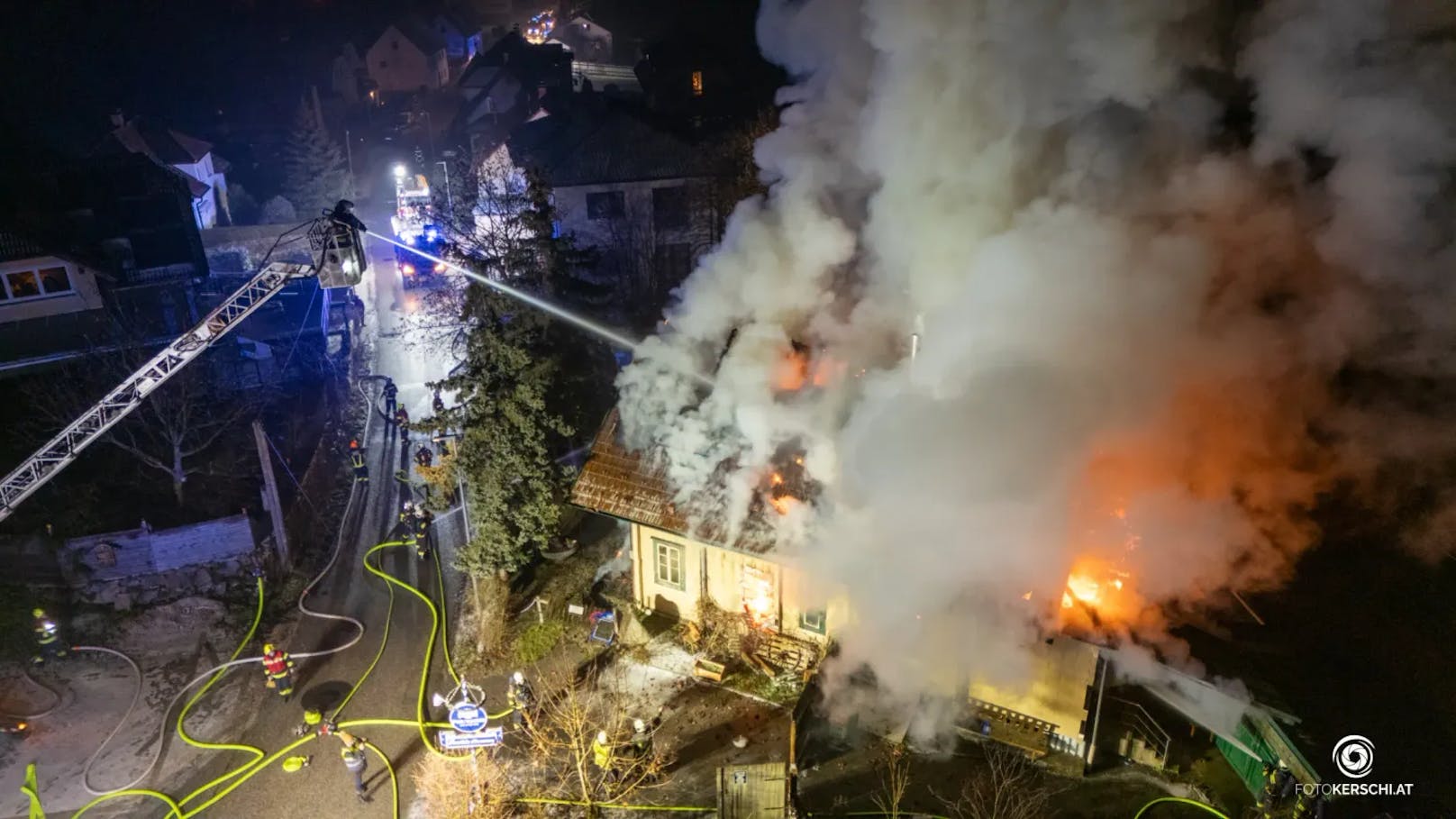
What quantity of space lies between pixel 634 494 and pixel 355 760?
23.5 ft

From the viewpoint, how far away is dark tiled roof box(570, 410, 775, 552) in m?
15.8

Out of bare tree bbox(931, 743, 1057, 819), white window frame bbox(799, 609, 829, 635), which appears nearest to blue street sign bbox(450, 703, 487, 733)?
white window frame bbox(799, 609, 829, 635)

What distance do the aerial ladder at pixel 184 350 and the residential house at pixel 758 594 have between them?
6.55 m

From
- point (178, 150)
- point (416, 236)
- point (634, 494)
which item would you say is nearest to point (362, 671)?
point (634, 494)

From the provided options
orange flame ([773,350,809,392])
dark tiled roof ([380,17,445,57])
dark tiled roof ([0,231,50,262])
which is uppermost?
dark tiled roof ([380,17,445,57])

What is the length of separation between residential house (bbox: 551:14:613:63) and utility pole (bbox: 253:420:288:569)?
1896 inches

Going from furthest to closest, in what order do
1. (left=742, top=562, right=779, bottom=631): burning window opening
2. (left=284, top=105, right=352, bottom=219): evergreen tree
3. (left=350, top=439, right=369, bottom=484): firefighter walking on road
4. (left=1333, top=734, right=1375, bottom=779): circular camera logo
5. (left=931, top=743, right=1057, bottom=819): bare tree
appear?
(left=284, top=105, right=352, bottom=219): evergreen tree, (left=350, top=439, right=369, bottom=484): firefighter walking on road, (left=742, top=562, right=779, bottom=631): burning window opening, (left=931, top=743, right=1057, bottom=819): bare tree, (left=1333, top=734, right=1375, bottom=779): circular camera logo

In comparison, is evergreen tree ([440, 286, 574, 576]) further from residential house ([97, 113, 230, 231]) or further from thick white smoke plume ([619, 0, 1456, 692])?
residential house ([97, 113, 230, 231])

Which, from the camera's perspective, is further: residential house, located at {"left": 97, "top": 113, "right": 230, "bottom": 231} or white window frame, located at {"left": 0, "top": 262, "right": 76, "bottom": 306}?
residential house, located at {"left": 97, "top": 113, "right": 230, "bottom": 231}

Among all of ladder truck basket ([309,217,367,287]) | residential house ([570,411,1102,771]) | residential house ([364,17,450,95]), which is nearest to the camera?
residential house ([570,411,1102,771])

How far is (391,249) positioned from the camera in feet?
157

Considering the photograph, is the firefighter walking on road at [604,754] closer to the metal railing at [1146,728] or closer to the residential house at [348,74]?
the metal railing at [1146,728]

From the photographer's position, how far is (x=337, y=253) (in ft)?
51.4

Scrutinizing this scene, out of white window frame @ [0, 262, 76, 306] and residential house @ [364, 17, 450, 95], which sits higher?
residential house @ [364, 17, 450, 95]
